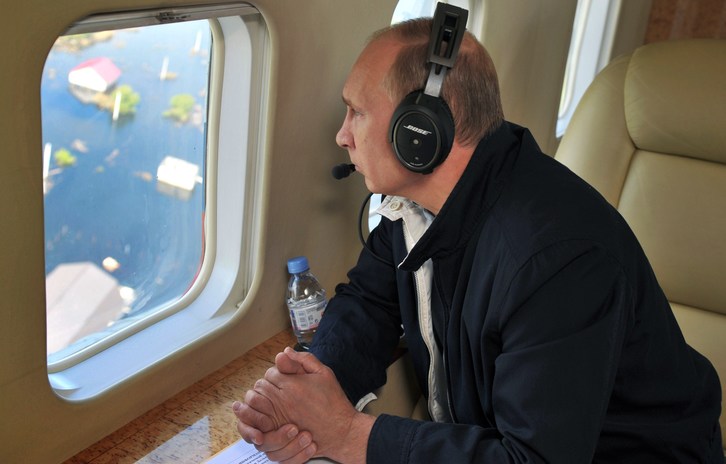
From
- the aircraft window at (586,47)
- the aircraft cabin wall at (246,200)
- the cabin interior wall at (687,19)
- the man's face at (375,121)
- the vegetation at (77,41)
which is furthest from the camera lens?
the cabin interior wall at (687,19)

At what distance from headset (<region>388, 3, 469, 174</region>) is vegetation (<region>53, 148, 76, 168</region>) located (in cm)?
50

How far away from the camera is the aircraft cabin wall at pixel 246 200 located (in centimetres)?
101

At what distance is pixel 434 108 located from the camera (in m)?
1.16

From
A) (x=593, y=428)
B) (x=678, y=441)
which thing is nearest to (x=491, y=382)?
(x=593, y=428)

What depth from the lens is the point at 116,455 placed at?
129cm

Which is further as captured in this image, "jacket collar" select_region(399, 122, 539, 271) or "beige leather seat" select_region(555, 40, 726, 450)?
"beige leather seat" select_region(555, 40, 726, 450)

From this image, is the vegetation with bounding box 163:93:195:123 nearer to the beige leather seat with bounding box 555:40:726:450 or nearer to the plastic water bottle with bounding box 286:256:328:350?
the plastic water bottle with bounding box 286:256:328:350

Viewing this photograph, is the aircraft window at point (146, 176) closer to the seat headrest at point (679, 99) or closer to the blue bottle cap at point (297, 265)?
the blue bottle cap at point (297, 265)

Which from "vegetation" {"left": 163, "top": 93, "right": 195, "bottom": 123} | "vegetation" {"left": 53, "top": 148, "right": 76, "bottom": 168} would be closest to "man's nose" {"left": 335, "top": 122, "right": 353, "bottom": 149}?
"vegetation" {"left": 163, "top": 93, "right": 195, "bottom": 123}

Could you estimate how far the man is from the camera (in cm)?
107

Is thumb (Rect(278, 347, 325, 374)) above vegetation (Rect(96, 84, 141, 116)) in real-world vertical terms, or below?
below

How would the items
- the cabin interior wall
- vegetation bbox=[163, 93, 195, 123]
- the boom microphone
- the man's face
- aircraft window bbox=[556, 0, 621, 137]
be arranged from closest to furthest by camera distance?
the man's face
vegetation bbox=[163, 93, 195, 123]
the boom microphone
aircraft window bbox=[556, 0, 621, 137]
the cabin interior wall

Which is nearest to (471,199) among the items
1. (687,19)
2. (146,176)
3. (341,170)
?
(341,170)

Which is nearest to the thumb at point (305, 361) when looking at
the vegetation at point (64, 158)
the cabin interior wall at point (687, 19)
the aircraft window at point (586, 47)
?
the vegetation at point (64, 158)
